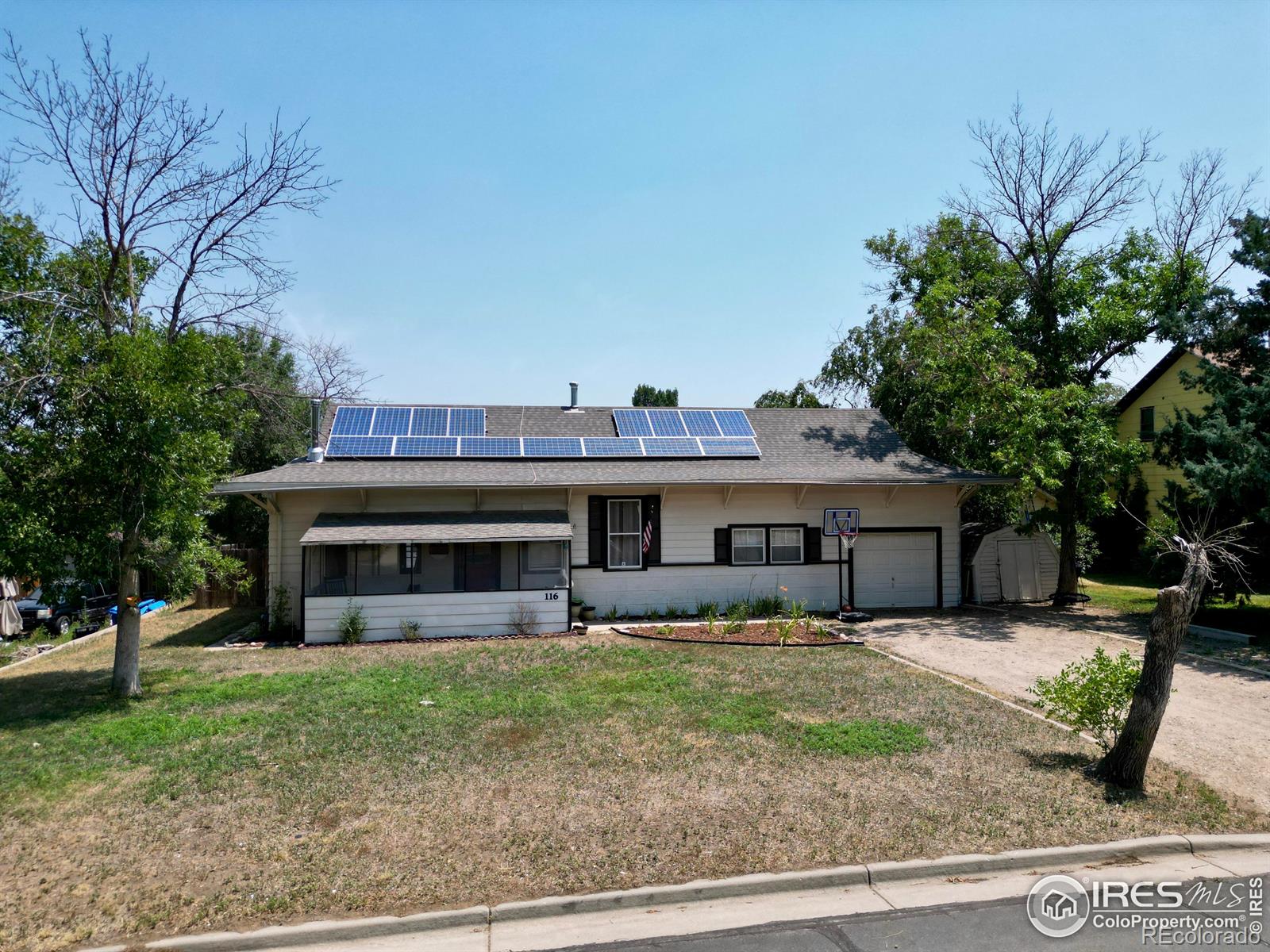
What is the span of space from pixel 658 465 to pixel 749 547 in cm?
294

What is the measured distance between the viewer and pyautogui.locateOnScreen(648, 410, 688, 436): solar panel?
19547 mm

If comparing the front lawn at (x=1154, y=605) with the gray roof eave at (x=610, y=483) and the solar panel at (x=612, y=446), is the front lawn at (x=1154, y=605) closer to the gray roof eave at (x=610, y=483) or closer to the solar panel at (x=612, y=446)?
the gray roof eave at (x=610, y=483)

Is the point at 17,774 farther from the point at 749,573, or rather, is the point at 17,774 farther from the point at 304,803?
the point at 749,573

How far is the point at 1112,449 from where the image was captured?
1723 cm

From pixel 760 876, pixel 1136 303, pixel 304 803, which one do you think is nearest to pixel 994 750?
pixel 760 876

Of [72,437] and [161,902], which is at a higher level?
[72,437]

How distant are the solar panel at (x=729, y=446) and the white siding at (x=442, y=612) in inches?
220

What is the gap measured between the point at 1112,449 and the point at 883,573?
5.88 meters

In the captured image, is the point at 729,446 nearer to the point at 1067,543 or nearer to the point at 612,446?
the point at 612,446

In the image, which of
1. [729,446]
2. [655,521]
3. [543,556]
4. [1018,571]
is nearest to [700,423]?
[729,446]

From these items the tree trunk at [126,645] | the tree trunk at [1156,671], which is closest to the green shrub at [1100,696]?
the tree trunk at [1156,671]

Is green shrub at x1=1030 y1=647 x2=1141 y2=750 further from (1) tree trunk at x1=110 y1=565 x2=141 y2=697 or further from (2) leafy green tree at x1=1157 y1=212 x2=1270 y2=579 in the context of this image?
(1) tree trunk at x1=110 y1=565 x2=141 y2=697

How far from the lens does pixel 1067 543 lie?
19125 mm

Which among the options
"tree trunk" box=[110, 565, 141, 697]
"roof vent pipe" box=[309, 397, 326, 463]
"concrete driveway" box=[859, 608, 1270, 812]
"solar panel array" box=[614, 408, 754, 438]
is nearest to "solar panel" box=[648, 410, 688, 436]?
"solar panel array" box=[614, 408, 754, 438]
